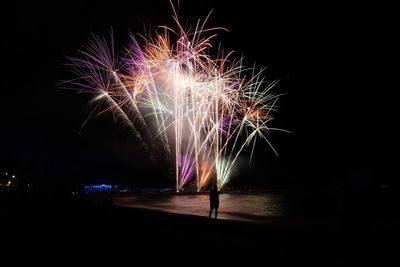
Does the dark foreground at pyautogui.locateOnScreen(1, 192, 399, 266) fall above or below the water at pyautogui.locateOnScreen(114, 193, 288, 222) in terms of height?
below

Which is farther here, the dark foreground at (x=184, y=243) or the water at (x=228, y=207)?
the water at (x=228, y=207)

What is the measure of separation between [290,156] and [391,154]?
2257 cm

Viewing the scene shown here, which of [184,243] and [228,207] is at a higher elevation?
[228,207]

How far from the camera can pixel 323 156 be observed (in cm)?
6800

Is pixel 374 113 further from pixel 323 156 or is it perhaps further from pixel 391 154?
pixel 323 156

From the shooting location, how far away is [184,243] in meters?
9.74

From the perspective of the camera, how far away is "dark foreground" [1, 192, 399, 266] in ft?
26.7

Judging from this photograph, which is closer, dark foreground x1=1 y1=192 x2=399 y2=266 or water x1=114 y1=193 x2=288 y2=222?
dark foreground x1=1 y1=192 x2=399 y2=266

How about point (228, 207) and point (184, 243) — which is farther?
point (228, 207)

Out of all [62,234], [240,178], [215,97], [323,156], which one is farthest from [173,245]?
[323,156]

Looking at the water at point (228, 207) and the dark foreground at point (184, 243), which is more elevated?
the water at point (228, 207)

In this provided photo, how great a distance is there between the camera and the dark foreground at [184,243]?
26.7ft

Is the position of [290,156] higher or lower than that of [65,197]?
higher

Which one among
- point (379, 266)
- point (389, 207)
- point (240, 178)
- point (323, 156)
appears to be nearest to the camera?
point (379, 266)
